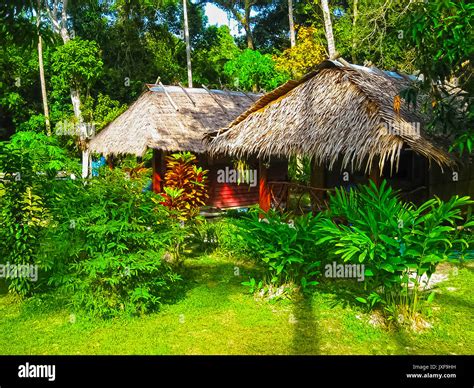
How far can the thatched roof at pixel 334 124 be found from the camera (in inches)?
305

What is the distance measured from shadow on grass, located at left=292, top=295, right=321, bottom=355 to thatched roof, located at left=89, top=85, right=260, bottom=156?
817cm

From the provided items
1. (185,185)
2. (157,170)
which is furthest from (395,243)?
(157,170)

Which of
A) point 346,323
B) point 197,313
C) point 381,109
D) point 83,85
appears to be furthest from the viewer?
point 83,85

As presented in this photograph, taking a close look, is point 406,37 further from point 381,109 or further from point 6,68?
point 6,68

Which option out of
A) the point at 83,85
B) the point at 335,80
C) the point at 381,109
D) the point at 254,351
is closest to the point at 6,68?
the point at 83,85

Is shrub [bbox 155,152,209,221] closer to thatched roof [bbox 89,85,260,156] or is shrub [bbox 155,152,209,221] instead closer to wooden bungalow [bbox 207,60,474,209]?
wooden bungalow [bbox 207,60,474,209]

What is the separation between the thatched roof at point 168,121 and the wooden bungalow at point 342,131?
9.03ft

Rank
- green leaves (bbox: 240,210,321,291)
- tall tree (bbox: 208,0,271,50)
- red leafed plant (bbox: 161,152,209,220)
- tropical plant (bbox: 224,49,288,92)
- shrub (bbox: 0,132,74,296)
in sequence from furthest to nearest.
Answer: tall tree (bbox: 208,0,271,50) < tropical plant (bbox: 224,49,288,92) < red leafed plant (bbox: 161,152,209,220) < shrub (bbox: 0,132,74,296) < green leaves (bbox: 240,210,321,291)

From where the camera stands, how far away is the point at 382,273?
5145 mm

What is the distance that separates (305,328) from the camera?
535 centimetres

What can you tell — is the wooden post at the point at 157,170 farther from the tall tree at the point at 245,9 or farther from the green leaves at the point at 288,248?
the tall tree at the point at 245,9

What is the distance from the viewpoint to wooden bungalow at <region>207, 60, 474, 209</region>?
782 centimetres

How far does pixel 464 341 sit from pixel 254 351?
230 centimetres

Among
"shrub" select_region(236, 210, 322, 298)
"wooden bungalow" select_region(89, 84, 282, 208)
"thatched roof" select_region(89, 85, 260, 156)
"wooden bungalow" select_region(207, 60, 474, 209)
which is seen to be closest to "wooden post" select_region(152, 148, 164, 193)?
"wooden bungalow" select_region(89, 84, 282, 208)
